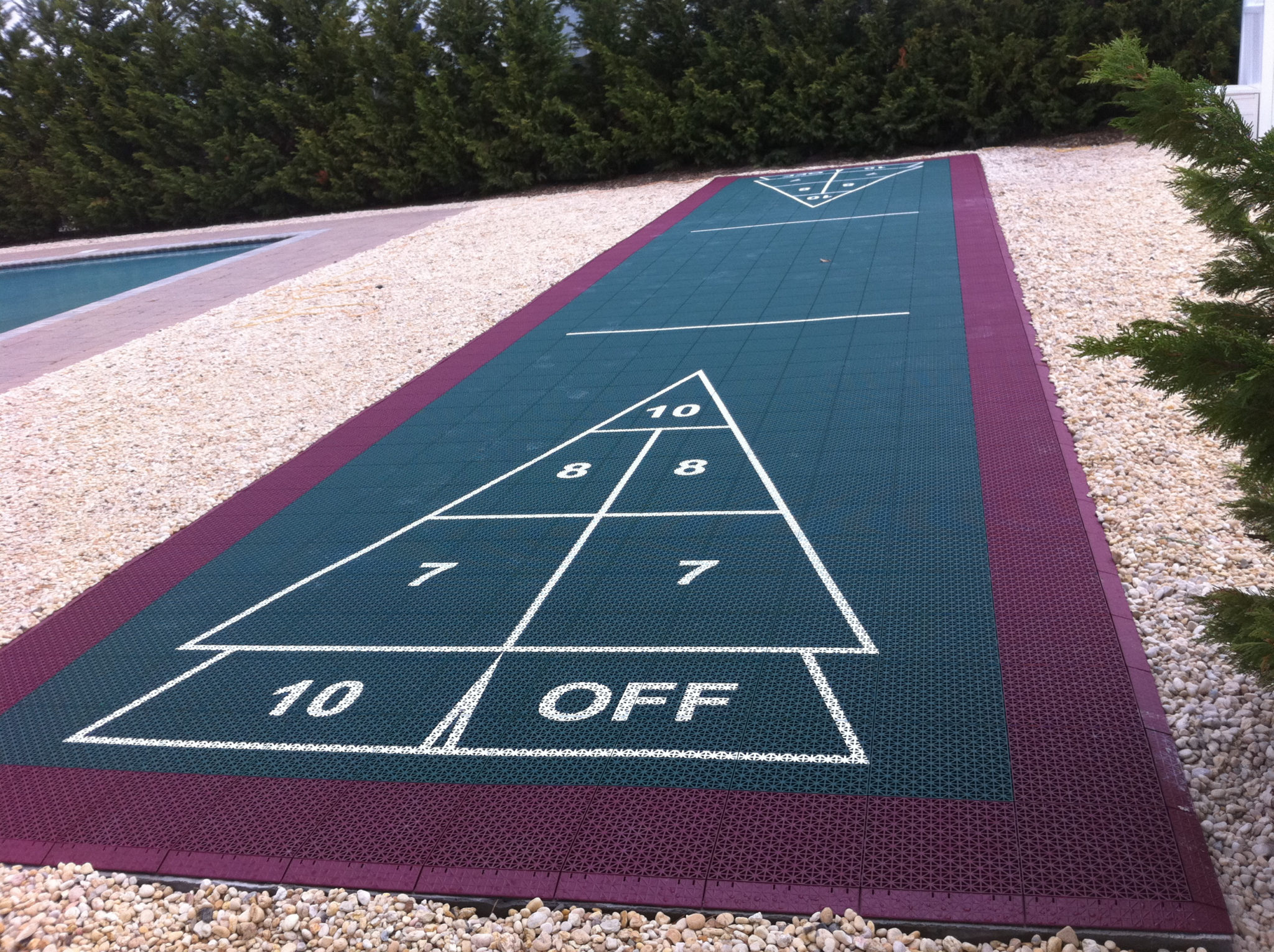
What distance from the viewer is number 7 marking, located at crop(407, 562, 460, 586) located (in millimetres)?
4914

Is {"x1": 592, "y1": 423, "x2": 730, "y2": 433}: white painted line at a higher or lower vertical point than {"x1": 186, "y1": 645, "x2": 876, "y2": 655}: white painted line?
higher

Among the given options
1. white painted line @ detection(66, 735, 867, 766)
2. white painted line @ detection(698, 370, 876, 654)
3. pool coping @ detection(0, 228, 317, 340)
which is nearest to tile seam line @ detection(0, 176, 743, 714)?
white painted line @ detection(66, 735, 867, 766)

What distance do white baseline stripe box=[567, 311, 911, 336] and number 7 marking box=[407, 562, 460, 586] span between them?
12.4ft

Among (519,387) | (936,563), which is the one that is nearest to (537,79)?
(519,387)

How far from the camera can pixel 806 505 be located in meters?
5.12

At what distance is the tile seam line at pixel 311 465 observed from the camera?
16.0 ft

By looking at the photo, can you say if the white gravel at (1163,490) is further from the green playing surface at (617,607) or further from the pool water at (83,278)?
the pool water at (83,278)

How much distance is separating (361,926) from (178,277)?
12724mm

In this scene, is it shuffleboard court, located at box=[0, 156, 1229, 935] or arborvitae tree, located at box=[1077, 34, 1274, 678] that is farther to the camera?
shuffleboard court, located at box=[0, 156, 1229, 935]

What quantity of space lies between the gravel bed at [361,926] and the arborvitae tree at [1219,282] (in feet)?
4.34

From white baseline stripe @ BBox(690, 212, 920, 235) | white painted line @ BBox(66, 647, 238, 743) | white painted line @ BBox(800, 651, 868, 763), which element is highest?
white baseline stripe @ BBox(690, 212, 920, 235)

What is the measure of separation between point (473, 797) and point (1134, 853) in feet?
6.60

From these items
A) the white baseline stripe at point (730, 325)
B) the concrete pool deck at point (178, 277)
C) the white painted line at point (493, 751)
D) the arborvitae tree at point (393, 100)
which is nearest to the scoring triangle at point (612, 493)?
the white painted line at point (493, 751)

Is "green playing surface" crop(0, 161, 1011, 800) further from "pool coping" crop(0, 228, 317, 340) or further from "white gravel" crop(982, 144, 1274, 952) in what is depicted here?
"pool coping" crop(0, 228, 317, 340)
